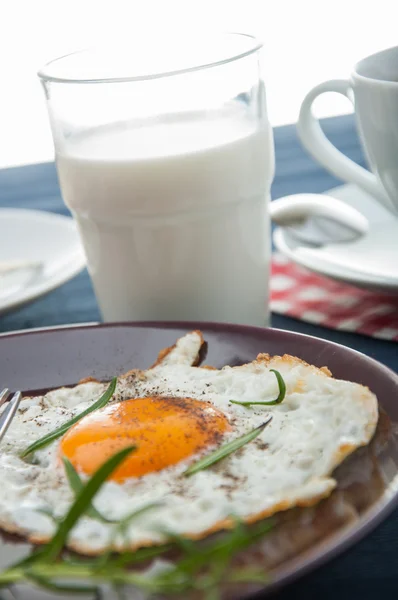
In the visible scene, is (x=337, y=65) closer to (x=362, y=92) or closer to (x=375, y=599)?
(x=362, y=92)

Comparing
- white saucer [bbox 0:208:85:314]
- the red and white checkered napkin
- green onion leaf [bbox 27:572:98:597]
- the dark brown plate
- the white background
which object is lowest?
the white background

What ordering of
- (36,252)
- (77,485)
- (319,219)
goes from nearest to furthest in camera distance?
(77,485) < (319,219) < (36,252)

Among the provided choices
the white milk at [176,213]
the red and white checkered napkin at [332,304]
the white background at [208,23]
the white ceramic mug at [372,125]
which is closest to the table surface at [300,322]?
the red and white checkered napkin at [332,304]

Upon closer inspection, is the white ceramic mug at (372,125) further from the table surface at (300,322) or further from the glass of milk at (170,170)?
the table surface at (300,322)

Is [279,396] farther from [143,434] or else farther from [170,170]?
[170,170]

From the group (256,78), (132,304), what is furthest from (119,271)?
(256,78)

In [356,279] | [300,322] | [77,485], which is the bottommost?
[300,322]

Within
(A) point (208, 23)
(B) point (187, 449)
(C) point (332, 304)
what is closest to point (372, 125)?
(C) point (332, 304)

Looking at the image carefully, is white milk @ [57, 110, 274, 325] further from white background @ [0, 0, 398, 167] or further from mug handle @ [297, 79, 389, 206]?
white background @ [0, 0, 398, 167]

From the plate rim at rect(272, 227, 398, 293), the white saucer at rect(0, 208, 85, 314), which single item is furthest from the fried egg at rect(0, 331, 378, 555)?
the white saucer at rect(0, 208, 85, 314)
